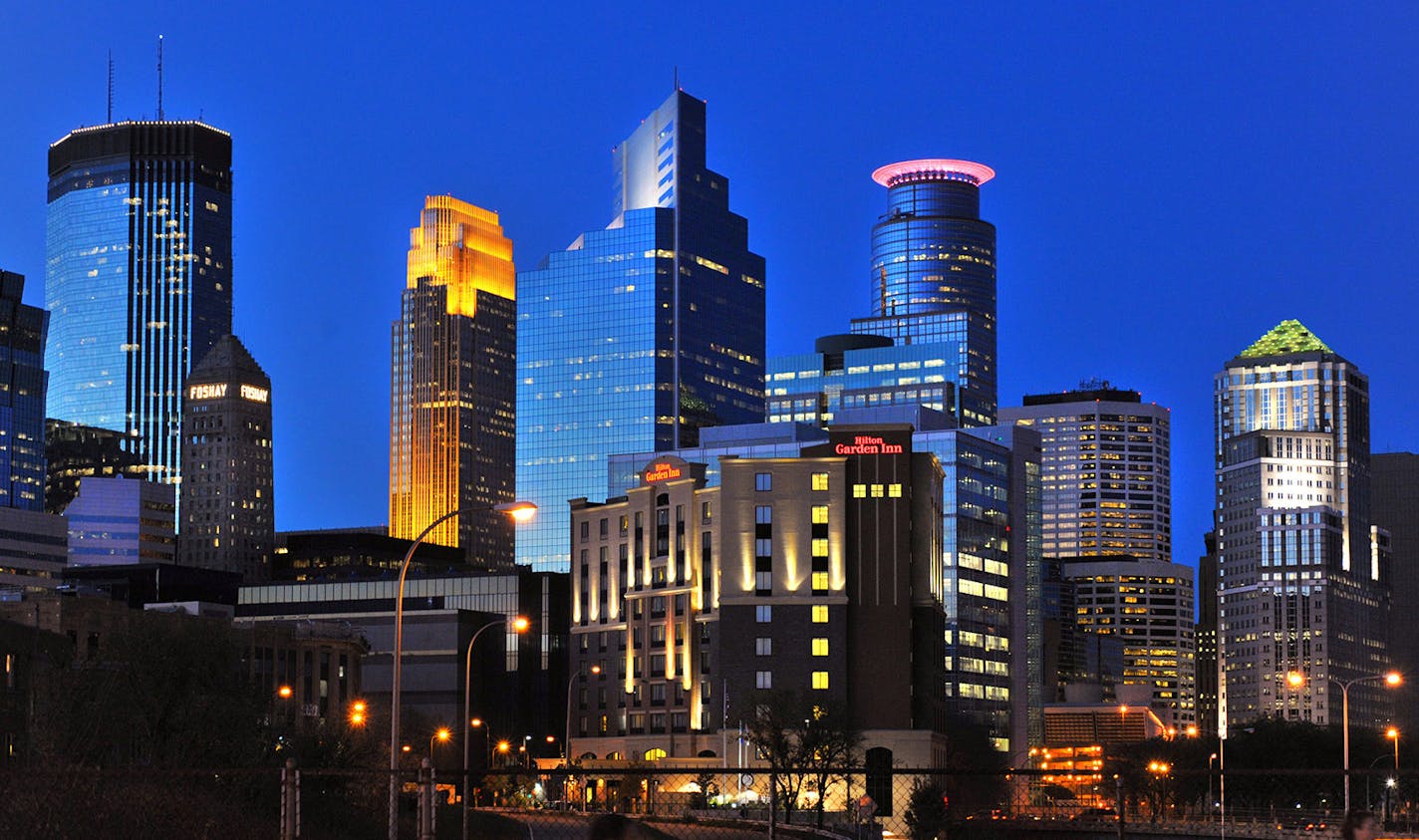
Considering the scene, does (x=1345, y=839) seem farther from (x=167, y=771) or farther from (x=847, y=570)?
(x=847, y=570)

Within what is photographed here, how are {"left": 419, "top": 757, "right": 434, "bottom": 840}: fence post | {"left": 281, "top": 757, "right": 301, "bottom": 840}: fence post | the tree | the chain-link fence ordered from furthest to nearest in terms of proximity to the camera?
the tree < the chain-link fence < {"left": 281, "top": 757, "right": 301, "bottom": 840}: fence post < {"left": 419, "top": 757, "right": 434, "bottom": 840}: fence post

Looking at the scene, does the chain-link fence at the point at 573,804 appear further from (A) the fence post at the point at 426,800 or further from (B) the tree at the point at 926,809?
(B) the tree at the point at 926,809

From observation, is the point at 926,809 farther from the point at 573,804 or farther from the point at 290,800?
the point at 290,800

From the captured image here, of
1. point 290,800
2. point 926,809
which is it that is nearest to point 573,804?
point 926,809

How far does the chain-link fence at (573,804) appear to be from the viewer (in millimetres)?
31406

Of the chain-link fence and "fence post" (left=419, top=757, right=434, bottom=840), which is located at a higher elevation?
"fence post" (left=419, top=757, right=434, bottom=840)

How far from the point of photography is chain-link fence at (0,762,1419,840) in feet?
103

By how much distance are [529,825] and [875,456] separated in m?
116

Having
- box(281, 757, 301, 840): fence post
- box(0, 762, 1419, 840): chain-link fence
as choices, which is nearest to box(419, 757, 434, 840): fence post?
box(0, 762, 1419, 840): chain-link fence

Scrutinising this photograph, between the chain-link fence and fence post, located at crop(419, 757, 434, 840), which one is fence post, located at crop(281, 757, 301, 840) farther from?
fence post, located at crop(419, 757, 434, 840)

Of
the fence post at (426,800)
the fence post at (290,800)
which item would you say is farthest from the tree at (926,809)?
the fence post at (290,800)

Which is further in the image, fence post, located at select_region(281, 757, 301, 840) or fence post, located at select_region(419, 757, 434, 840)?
fence post, located at select_region(281, 757, 301, 840)

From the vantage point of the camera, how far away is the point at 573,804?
121 m

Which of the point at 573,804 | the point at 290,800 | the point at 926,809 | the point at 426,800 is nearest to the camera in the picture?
the point at 426,800
